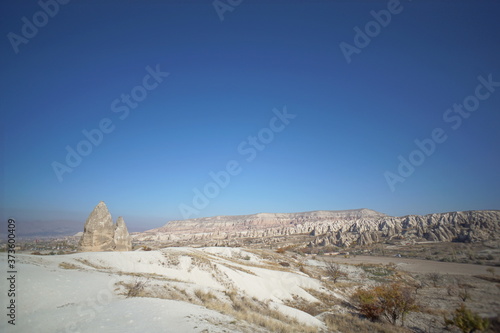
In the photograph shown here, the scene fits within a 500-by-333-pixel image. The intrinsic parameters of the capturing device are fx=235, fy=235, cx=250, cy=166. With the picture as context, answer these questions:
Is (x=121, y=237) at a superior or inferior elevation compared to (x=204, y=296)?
superior

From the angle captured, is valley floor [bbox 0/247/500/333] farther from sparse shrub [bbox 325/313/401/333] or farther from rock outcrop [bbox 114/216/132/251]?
rock outcrop [bbox 114/216/132/251]

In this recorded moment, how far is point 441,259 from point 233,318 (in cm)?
5405

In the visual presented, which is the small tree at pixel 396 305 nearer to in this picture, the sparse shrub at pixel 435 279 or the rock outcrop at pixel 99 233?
the sparse shrub at pixel 435 279

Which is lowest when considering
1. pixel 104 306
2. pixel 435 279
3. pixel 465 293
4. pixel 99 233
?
pixel 435 279

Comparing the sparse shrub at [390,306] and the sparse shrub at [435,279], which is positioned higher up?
the sparse shrub at [390,306]

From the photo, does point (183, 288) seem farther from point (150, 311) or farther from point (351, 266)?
point (351, 266)

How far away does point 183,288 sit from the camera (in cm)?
1280

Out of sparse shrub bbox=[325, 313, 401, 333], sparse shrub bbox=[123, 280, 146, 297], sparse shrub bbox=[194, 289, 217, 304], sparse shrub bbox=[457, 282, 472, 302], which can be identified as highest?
sparse shrub bbox=[123, 280, 146, 297]

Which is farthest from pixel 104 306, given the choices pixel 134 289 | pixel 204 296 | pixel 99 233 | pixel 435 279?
pixel 435 279

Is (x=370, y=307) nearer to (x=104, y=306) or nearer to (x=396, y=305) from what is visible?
(x=396, y=305)

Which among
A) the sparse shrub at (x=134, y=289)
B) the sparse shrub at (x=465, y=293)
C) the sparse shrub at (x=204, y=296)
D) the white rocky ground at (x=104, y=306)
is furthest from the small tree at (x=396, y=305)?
the sparse shrub at (x=134, y=289)

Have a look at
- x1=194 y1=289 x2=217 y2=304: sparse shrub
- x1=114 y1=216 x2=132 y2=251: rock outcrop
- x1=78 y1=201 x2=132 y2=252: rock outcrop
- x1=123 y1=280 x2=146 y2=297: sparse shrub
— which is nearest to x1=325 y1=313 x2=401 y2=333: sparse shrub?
x1=194 y1=289 x2=217 y2=304: sparse shrub

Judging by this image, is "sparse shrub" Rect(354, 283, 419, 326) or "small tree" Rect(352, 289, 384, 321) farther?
"small tree" Rect(352, 289, 384, 321)

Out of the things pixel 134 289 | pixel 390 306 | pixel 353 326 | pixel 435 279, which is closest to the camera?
pixel 134 289
